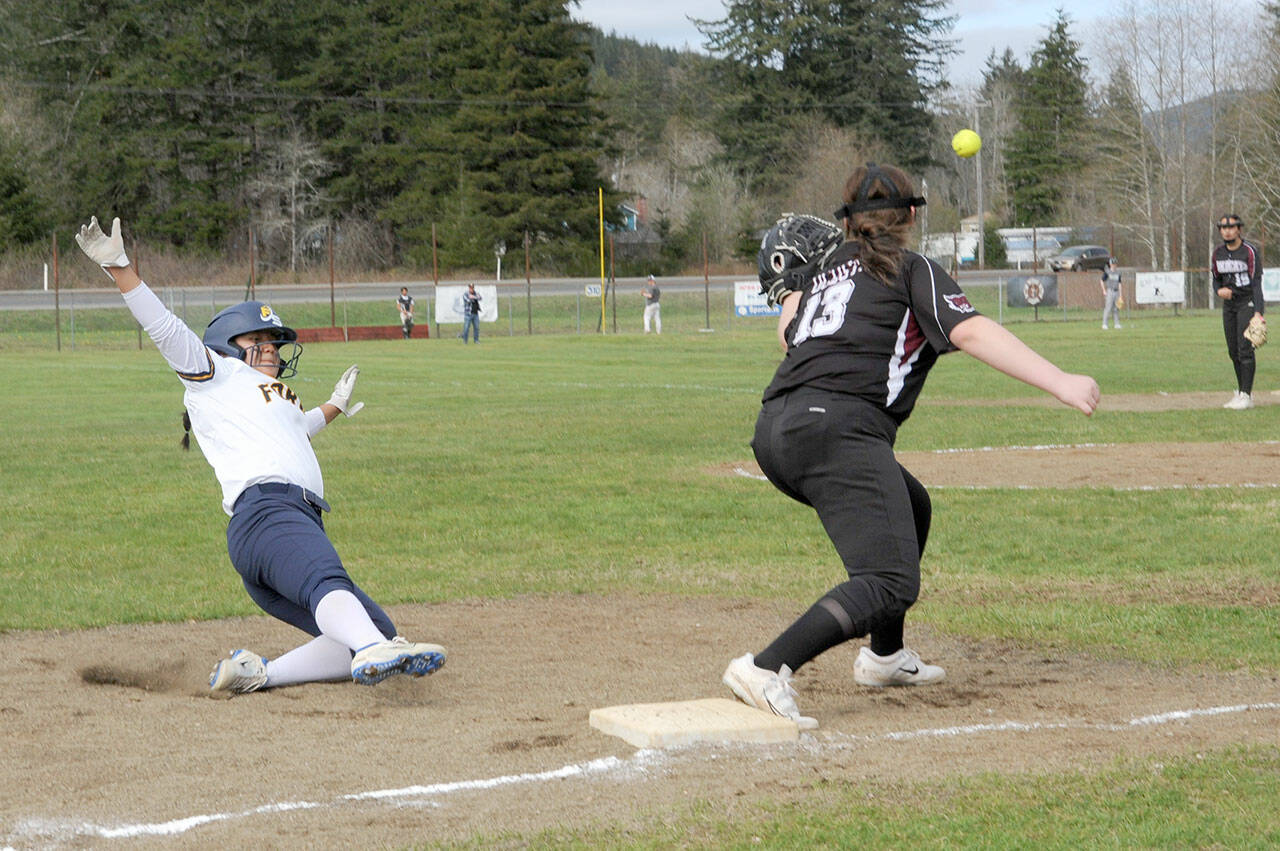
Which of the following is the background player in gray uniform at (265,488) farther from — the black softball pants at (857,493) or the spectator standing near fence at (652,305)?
the spectator standing near fence at (652,305)

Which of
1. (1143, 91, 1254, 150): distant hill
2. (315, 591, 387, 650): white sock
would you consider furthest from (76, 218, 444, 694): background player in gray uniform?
(1143, 91, 1254, 150): distant hill

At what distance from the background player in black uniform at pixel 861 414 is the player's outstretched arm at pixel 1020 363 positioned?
20mm

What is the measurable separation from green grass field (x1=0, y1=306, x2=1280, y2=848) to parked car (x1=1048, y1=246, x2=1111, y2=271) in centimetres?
4284

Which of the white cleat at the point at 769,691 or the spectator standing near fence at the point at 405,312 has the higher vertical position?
the spectator standing near fence at the point at 405,312

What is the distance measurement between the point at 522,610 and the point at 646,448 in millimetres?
7021

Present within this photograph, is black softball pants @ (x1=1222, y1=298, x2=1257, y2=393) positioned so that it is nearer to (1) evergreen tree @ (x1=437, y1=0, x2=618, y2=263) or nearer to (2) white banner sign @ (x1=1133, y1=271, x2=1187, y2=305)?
(2) white banner sign @ (x1=1133, y1=271, x2=1187, y2=305)

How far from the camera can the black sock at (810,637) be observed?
4.75m

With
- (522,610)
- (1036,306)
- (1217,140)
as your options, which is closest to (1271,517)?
(522,610)

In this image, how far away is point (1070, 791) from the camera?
395cm

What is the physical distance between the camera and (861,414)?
15.6 feet

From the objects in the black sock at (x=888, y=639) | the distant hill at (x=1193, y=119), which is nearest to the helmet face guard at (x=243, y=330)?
the black sock at (x=888, y=639)

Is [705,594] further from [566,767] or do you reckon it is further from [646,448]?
[646,448]

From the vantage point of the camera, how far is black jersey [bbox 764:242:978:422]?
15.4 feet

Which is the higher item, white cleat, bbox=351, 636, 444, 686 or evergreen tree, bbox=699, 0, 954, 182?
evergreen tree, bbox=699, 0, 954, 182
